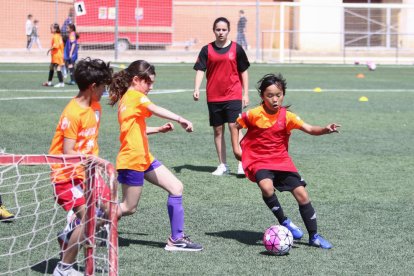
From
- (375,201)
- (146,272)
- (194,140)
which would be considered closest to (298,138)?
(194,140)

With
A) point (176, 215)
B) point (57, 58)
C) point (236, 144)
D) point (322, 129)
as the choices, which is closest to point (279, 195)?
point (236, 144)

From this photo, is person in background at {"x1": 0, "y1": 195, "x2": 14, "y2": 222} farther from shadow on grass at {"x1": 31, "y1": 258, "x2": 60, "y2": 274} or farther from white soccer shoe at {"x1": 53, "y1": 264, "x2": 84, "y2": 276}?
white soccer shoe at {"x1": 53, "y1": 264, "x2": 84, "y2": 276}

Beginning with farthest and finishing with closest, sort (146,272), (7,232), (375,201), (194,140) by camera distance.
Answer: (194,140) < (375,201) < (7,232) < (146,272)

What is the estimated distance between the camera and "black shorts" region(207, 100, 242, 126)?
Answer: 10383mm

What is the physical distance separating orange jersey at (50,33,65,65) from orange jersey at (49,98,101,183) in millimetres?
15997

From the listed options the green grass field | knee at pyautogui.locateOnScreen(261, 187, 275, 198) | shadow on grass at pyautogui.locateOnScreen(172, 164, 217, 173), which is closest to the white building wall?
the green grass field

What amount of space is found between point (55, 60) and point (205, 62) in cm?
1193

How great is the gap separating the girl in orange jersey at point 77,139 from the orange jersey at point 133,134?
0.58 metres

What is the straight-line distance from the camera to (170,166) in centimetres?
1070

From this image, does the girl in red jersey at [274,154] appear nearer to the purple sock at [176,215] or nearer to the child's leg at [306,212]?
the child's leg at [306,212]

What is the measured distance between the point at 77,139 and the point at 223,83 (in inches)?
180

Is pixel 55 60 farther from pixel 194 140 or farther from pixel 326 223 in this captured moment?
pixel 326 223

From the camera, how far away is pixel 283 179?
7.15m

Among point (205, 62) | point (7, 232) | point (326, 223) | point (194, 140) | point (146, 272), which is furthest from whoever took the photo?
point (194, 140)
